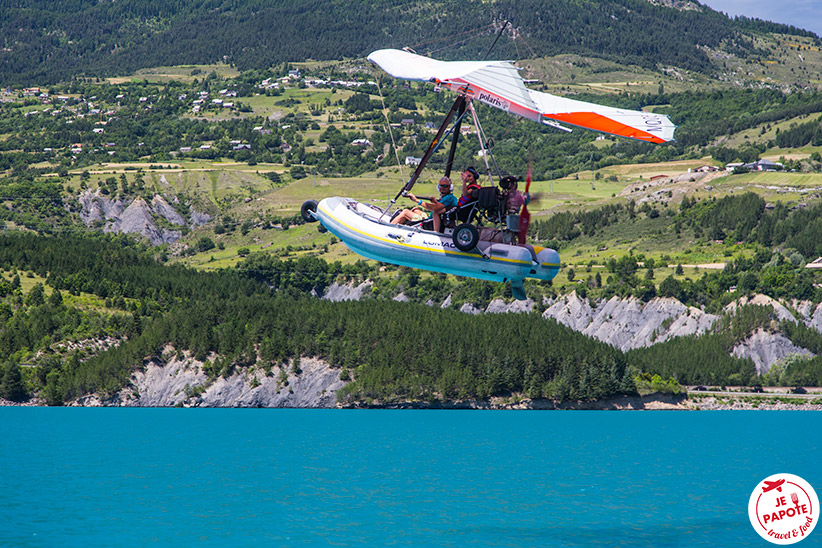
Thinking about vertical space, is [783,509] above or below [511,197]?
below

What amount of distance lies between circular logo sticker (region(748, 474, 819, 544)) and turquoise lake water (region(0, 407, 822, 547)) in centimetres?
170

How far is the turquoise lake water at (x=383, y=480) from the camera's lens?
66.6 meters

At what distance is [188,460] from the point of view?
10100 cm

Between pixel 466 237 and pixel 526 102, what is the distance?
6.55 meters

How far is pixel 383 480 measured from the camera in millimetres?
87562

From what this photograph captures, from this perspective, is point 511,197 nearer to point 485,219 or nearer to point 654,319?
point 485,219

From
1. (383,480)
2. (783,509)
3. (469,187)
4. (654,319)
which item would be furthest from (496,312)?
(469,187)

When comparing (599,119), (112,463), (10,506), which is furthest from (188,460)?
(599,119)

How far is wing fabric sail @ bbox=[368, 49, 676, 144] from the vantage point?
1647 inches

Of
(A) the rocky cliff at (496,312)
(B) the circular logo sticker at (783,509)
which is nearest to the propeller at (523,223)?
(B) the circular logo sticker at (783,509)

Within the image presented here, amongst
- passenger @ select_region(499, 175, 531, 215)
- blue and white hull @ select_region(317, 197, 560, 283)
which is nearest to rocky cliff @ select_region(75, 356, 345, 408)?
blue and white hull @ select_region(317, 197, 560, 283)

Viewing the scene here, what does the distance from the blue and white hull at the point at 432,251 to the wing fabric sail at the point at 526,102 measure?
5.84 m

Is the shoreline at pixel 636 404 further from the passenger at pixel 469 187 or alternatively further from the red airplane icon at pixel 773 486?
the passenger at pixel 469 187

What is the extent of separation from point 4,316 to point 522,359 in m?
86.3
